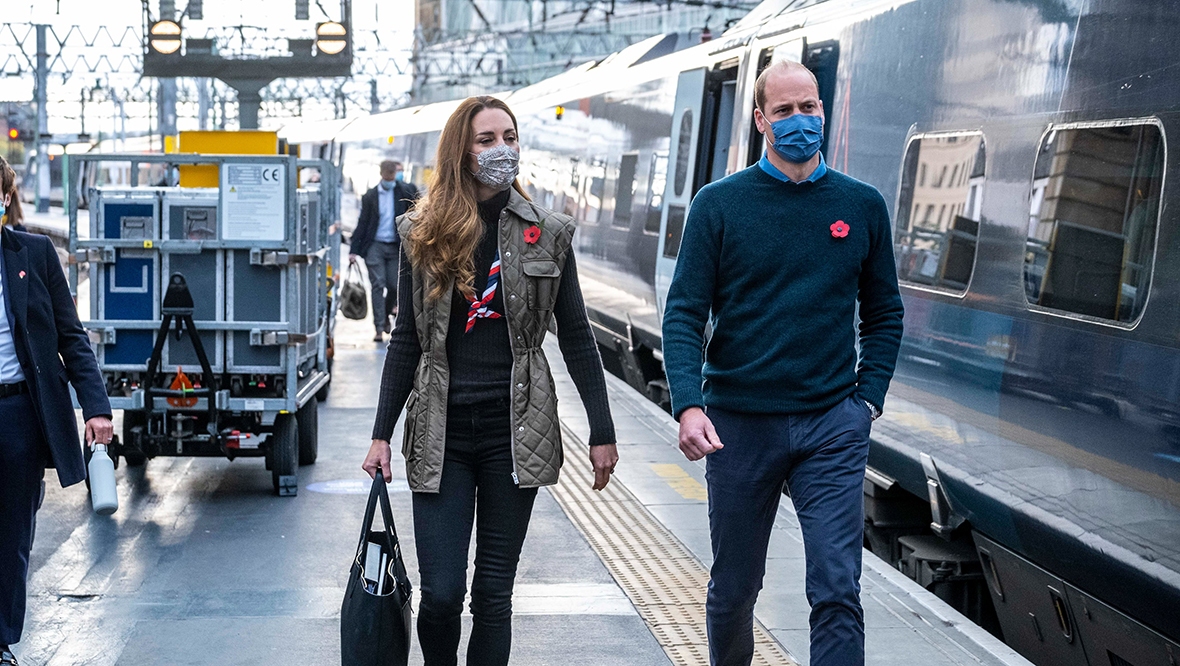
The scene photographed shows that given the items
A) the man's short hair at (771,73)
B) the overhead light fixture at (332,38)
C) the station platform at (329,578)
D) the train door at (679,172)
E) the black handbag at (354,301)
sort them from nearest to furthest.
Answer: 1. the man's short hair at (771,73)
2. the station platform at (329,578)
3. the train door at (679,172)
4. the black handbag at (354,301)
5. the overhead light fixture at (332,38)

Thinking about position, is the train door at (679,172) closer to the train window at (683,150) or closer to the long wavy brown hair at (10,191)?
the train window at (683,150)

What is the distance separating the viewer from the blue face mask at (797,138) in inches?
156

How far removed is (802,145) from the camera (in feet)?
13.0

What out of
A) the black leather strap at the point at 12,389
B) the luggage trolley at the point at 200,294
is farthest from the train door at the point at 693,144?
the black leather strap at the point at 12,389

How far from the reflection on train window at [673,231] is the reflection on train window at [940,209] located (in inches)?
171

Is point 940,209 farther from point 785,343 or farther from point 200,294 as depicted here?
point 200,294

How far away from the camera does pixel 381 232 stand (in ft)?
46.9

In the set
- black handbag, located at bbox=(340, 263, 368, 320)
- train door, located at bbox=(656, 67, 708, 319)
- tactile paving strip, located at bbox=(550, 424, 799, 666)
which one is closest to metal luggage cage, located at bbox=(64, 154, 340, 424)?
tactile paving strip, located at bbox=(550, 424, 799, 666)

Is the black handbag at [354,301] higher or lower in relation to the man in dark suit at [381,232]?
lower

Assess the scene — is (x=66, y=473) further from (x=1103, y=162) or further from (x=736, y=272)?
(x=1103, y=162)

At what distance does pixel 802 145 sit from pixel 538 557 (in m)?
3.21

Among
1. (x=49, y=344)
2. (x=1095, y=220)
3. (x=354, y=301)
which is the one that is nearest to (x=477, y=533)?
(x=49, y=344)

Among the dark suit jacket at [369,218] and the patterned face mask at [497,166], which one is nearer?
the patterned face mask at [497,166]

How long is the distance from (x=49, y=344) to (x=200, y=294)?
2.86 m
